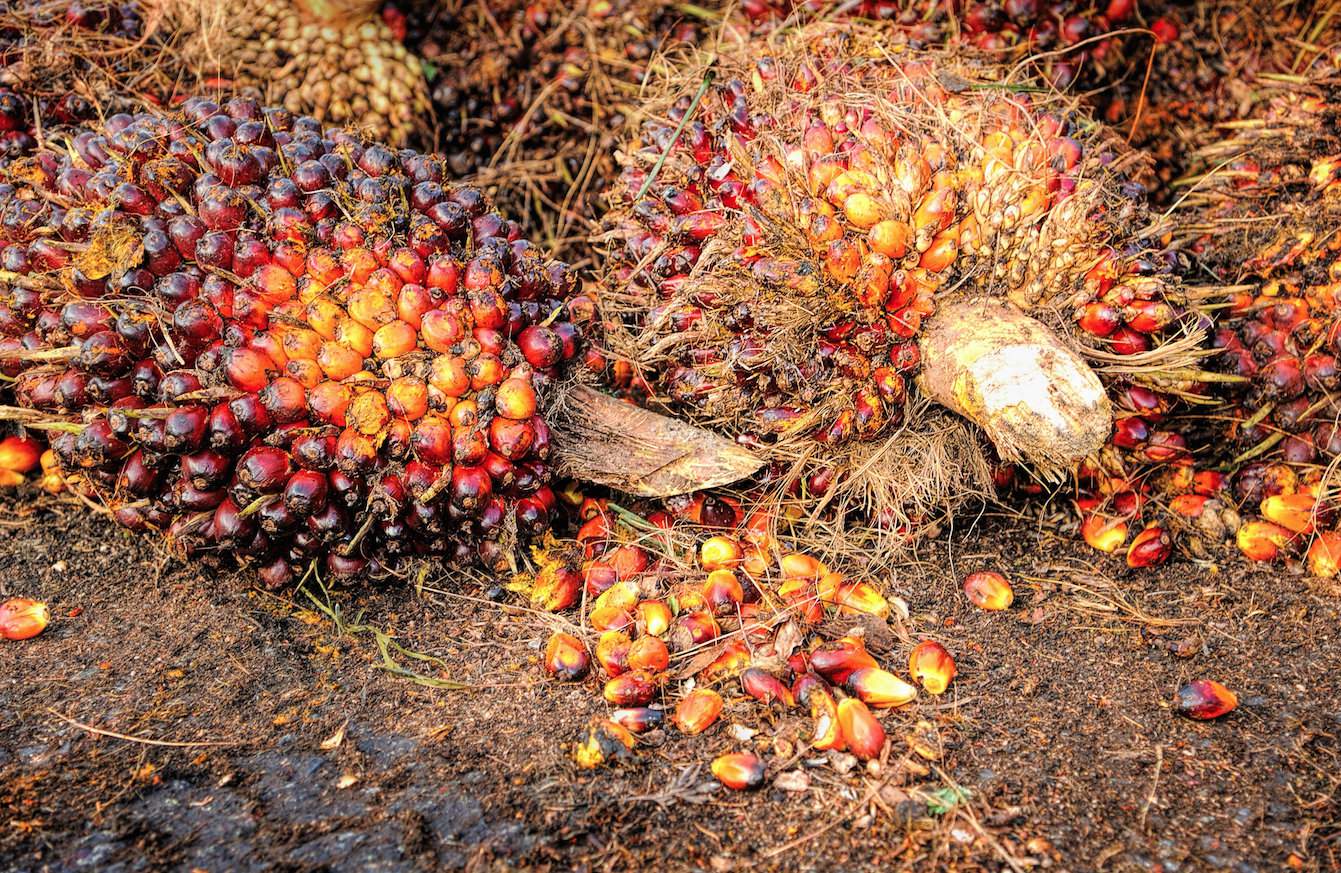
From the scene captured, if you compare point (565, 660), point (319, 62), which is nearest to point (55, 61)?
point (319, 62)

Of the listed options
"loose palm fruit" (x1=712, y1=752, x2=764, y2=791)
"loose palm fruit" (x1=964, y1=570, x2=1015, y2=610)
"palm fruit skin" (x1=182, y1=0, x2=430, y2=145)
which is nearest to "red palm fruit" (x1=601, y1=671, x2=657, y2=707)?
"loose palm fruit" (x1=712, y1=752, x2=764, y2=791)

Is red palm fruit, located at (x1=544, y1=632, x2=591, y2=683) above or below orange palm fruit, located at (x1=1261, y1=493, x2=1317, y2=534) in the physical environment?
below

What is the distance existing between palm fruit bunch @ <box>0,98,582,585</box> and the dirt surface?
254 mm

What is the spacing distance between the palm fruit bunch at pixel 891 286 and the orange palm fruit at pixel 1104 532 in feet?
0.74

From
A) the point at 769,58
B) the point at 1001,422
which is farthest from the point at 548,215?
the point at 1001,422

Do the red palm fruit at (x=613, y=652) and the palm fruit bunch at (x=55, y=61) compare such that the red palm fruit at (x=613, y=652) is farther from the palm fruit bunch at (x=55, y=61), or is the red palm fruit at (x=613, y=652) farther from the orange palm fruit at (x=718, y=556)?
the palm fruit bunch at (x=55, y=61)

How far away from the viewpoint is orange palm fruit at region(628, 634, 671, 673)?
2.12 meters

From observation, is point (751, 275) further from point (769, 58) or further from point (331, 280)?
point (331, 280)

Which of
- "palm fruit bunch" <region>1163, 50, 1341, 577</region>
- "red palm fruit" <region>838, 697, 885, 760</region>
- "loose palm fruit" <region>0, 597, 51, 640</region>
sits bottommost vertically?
"loose palm fruit" <region>0, 597, 51, 640</region>

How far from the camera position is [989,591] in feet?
7.89

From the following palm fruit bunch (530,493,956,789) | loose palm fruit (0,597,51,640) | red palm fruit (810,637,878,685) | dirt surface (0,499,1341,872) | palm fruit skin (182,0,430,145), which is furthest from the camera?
palm fruit skin (182,0,430,145)

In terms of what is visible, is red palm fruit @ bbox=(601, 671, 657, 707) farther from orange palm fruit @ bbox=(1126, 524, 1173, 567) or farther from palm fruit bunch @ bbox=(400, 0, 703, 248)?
palm fruit bunch @ bbox=(400, 0, 703, 248)

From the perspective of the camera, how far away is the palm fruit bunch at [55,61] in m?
2.86

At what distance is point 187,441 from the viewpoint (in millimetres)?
2168
